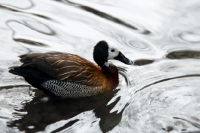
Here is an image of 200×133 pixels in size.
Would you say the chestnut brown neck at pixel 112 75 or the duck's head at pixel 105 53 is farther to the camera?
the chestnut brown neck at pixel 112 75

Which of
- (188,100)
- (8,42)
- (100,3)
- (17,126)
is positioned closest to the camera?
(17,126)

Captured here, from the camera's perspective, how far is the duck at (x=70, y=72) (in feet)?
26.1

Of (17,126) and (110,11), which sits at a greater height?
(110,11)

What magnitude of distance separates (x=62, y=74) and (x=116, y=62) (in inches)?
63.4

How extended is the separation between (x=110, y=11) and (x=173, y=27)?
135cm

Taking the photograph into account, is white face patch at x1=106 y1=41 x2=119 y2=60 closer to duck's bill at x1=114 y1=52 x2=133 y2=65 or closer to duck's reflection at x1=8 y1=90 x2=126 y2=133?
duck's bill at x1=114 y1=52 x2=133 y2=65

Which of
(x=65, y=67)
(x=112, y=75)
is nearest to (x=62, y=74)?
(x=65, y=67)

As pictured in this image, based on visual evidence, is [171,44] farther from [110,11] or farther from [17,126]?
[17,126]

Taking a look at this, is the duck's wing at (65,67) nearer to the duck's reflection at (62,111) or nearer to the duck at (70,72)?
the duck at (70,72)

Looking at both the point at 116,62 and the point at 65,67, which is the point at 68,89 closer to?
the point at 65,67

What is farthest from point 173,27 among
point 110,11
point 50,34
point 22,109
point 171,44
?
point 22,109

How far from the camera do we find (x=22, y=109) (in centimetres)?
792

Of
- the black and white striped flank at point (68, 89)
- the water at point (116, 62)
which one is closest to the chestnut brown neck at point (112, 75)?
the water at point (116, 62)

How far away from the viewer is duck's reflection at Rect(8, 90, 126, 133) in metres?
7.55
